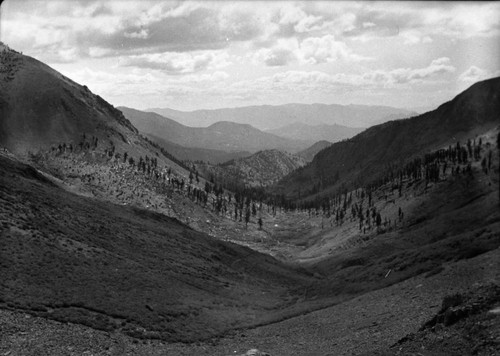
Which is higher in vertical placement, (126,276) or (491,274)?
(491,274)

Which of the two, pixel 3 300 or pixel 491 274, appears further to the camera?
pixel 491 274

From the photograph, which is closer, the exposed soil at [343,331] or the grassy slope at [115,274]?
the exposed soil at [343,331]

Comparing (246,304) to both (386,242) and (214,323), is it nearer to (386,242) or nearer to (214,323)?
(214,323)

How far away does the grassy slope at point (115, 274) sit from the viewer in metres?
52.0

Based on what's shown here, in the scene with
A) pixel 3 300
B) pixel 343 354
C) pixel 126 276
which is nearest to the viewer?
pixel 343 354

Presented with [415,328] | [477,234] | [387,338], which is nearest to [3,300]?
[387,338]

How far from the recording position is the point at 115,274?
66.9 metres

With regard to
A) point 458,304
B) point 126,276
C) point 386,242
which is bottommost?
point 386,242

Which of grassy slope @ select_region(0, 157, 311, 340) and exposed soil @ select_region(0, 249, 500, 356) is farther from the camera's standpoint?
grassy slope @ select_region(0, 157, 311, 340)

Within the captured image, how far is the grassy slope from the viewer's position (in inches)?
2046

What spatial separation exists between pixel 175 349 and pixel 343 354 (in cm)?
1987

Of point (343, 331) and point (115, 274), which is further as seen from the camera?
point (115, 274)

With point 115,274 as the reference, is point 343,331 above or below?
below

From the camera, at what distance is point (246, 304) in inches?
3216
